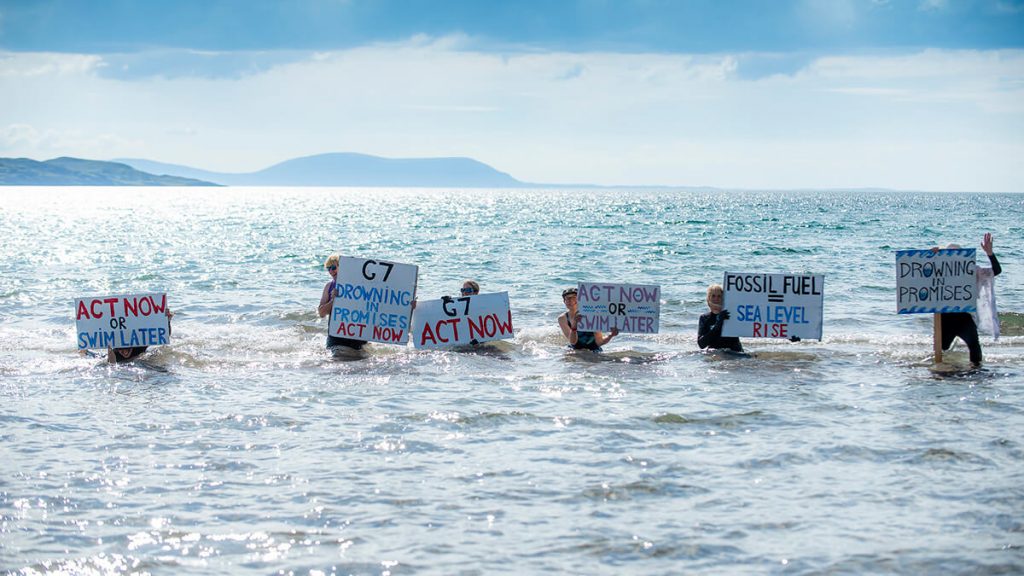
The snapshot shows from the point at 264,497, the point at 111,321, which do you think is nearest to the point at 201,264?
the point at 111,321

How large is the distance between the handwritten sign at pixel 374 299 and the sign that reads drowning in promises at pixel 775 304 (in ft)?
16.7

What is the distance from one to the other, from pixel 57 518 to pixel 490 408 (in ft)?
17.7

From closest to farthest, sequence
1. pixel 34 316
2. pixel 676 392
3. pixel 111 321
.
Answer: pixel 676 392, pixel 111 321, pixel 34 316

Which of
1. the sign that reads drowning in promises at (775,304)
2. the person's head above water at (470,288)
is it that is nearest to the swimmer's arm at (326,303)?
the person's head above water at (470,288)

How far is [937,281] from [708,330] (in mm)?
3528

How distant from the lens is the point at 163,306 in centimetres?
1659

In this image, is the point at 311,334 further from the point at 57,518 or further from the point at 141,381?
the point at 57,518

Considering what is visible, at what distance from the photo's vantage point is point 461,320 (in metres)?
17.8

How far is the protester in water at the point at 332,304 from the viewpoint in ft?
57.1

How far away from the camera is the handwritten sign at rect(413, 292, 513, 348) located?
1770cm

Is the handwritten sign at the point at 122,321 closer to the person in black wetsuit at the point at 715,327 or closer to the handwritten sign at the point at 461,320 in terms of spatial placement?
the handwritten sign at the point at 461,320

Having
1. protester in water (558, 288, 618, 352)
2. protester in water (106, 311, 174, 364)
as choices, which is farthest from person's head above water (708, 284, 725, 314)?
protester in water (106, 311, 174, 364)

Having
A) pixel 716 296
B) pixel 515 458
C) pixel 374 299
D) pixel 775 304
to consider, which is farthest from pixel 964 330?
pixel 374 299

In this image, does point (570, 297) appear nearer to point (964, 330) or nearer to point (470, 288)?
point (470, 288)
